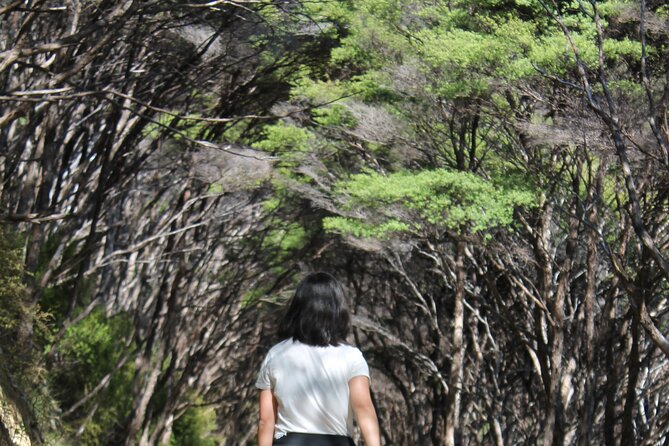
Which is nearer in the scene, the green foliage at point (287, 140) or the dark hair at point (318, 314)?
the dark hair at point (318, 314)

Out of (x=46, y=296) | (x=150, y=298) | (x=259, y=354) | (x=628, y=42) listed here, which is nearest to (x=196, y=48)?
(x=628, y=42)

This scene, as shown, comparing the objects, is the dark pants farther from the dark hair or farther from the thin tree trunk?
the thin tree trunk

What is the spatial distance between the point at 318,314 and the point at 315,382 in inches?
10.8

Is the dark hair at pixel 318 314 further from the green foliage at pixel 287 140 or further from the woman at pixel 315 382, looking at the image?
the green foliage at pixel 287 140

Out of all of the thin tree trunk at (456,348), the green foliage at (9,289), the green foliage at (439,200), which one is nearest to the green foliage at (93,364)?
the thin tree trunk at (456,348)

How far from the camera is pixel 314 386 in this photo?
439 cm

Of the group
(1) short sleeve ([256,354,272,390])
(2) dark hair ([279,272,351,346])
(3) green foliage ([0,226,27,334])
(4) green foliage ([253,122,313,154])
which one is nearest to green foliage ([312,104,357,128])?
(4) green foliage ([253,122,313,154])

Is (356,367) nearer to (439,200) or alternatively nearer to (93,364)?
(439,200)

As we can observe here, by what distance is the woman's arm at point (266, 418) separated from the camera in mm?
4410

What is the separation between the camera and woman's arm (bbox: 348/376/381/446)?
4.36 metres

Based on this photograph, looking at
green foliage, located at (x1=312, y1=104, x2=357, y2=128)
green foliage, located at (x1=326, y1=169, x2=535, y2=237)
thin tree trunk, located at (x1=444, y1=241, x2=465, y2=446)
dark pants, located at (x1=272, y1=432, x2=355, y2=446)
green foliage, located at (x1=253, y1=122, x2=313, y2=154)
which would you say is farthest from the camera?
green foliage, located at (x1=253, y1=122, x2=313, y2=154)

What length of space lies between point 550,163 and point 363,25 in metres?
4.37

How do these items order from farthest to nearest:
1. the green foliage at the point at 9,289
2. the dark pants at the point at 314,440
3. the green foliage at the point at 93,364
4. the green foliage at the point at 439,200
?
the green foliage at the point at 93,364, the green foliage at the point at 439,200, the green foliage at the point at 9,289, the dark pants at the point at 314,440

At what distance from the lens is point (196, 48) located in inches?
517
